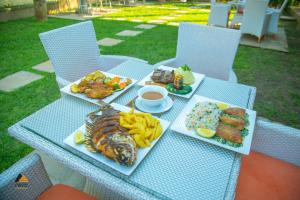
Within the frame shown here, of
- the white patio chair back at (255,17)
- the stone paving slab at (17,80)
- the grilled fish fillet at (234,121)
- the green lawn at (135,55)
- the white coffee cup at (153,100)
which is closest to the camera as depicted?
the grilled fish fillet at (234,121)

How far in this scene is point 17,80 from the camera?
371 centimetres

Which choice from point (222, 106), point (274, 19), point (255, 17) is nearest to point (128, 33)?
Result: point (255, 17)

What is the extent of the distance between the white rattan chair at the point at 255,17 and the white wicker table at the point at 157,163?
557cm

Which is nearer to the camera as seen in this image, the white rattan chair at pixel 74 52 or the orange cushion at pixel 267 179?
the orange cushion at pixel 267 179

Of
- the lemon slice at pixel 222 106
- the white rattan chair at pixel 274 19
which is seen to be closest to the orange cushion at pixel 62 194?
the lemon slice at pixel 222 106

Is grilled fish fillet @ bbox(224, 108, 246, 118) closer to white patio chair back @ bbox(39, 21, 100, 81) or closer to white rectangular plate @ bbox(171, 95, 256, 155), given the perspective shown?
white rectangular plate @ bbox(171, 95, 256, 155)

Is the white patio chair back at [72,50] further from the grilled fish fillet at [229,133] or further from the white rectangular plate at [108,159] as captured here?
the grilled fish fillet at [229,133]

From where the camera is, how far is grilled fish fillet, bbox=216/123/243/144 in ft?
3.84

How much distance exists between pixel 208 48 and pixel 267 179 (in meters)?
1.47

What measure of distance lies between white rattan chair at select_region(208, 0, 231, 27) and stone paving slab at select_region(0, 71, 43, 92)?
554 centimetres

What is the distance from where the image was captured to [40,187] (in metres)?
1.28

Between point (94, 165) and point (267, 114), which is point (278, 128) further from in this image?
point (267, 114)

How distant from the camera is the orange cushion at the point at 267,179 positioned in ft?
4.32

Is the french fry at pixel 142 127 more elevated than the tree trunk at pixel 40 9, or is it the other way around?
the tree trunk at pixel 40 9
